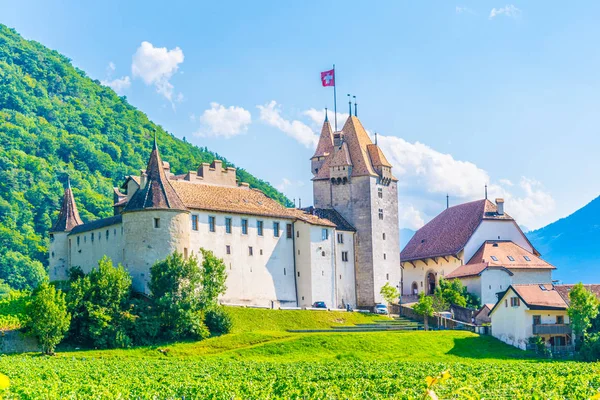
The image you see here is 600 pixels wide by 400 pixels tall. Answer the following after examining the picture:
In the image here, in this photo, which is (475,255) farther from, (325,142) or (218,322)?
(218,322)

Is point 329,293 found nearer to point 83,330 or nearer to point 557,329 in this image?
point 557,329

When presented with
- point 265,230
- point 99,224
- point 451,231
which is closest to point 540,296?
point 265,230

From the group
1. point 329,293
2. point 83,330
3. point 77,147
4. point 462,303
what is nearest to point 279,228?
Result: point 329,293

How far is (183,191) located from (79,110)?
92884 mm

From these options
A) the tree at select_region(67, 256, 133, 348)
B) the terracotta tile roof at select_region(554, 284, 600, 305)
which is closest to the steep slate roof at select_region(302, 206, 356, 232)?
the terracotta tile roof at select_region(554, 284, 600, 305)

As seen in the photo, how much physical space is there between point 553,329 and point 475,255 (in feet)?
80.4

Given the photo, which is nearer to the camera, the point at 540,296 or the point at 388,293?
the point at 540,296

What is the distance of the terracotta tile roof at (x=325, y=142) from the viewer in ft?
345

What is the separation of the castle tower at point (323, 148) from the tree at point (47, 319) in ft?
134

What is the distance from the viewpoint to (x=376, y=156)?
329 ft

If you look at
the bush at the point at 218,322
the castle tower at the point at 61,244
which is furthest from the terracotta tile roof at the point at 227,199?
the castle tower at the point at 61,244

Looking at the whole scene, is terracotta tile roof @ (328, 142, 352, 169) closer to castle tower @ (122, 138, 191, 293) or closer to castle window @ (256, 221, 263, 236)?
castle window @ (256, 221, 263, 236)

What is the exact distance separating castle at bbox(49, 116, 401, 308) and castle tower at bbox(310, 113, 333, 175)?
124 millimetres

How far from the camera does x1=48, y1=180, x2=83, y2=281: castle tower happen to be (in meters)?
88.2
